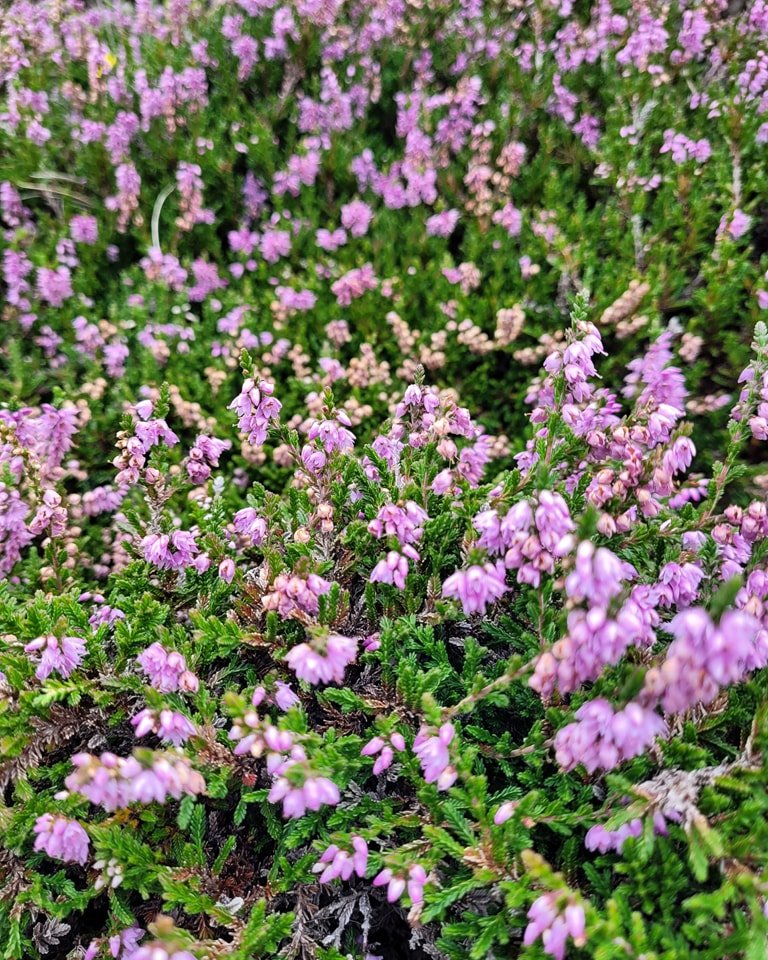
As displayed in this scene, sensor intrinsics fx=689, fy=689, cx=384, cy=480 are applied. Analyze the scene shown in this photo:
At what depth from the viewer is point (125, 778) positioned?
1.77 meters

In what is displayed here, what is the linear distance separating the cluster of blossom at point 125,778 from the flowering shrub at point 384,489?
15 millimetres

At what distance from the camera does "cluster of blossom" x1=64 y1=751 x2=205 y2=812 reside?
5.61 ft

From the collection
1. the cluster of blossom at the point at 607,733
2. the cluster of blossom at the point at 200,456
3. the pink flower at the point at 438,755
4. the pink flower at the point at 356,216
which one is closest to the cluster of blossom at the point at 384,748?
the pink flower at the point at 438,755

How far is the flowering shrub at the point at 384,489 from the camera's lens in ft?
6.56

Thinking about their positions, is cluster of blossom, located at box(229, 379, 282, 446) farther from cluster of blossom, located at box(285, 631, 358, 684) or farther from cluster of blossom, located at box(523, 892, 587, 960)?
cluster of blossom, located at box(523, 892, 587, 960)

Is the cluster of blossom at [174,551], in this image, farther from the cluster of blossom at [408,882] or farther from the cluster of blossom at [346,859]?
the cluster of blossom at [408,882]

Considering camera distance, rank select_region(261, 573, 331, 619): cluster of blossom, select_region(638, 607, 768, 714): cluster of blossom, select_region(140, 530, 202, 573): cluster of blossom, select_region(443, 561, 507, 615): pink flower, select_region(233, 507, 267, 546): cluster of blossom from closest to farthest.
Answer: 1. select_region(638, 607, 768, 714): cluster of blossom
2. select_region(443, 561, 507, 615): pink flower
3. select_region(261, 573, 331, 619): cluster of blossom
4. select_region(233, 507, 267, 546): cluster of blossom
5. select_region(140, 530, 202, 573): cluster of blossom

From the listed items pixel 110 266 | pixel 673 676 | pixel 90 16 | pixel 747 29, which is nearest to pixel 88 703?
pixel 673 676

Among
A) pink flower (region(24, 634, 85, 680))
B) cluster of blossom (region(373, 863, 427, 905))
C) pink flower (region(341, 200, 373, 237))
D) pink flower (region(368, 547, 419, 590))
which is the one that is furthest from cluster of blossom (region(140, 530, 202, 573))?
pink flower (region(341, 200, 373, 237))

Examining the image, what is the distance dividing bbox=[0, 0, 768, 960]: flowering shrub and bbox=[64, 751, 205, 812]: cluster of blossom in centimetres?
2

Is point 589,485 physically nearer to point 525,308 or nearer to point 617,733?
point 617,733

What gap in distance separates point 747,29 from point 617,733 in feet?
18.0

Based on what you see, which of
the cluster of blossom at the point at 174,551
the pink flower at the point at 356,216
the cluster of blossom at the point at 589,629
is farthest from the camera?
the pink flower at the point at 356,216

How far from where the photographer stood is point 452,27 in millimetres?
5914
